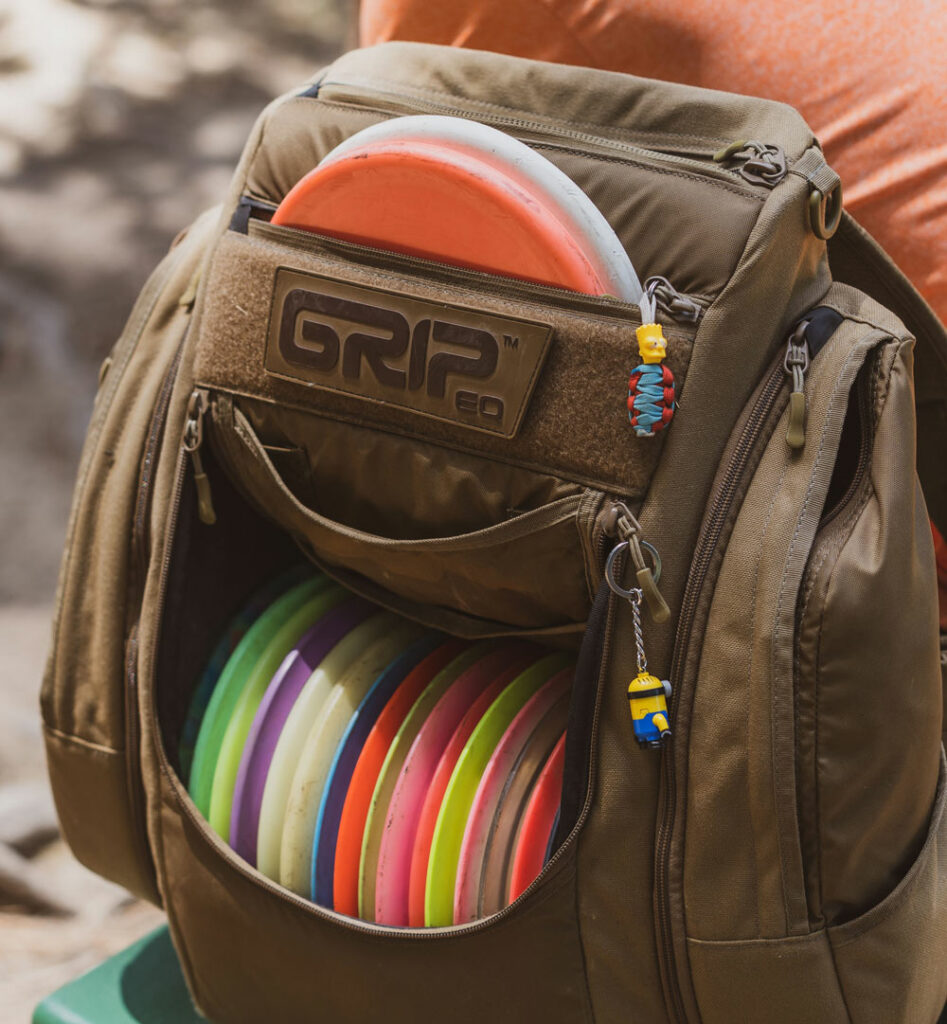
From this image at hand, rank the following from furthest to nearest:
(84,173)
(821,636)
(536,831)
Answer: (84,173), (536,831), (821,636)

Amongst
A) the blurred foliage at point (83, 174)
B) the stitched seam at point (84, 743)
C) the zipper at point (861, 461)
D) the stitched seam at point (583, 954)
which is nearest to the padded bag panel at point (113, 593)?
the stitched seam at point (84, 743)

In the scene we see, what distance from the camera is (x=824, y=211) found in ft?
2.07

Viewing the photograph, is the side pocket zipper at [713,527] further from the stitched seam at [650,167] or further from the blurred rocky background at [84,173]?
the blurred rocky background at [84,173]

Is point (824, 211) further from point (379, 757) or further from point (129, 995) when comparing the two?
point (129, 995)

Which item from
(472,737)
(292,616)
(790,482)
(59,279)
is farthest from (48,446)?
(790,482)

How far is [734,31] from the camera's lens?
0.77 meters

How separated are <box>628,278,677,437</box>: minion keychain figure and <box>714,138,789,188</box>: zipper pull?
10 cm

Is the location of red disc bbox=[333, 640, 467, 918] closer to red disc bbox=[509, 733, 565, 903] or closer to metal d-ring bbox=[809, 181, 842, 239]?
red disc bbox=[509, 733, 565, 903]

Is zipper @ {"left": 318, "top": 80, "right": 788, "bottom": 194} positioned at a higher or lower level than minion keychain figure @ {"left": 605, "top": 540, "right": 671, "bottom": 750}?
higher

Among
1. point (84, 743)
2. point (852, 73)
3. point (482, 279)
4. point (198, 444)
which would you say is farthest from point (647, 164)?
point (84, 743)

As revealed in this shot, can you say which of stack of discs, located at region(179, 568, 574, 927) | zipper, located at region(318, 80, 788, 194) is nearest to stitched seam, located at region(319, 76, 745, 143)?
zipper, located at region(318, 80, 788, 194)

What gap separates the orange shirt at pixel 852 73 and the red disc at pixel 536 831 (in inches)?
16.7

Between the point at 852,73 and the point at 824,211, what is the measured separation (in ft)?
0.64

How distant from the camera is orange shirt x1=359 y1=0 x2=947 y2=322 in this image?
76 centimetres
